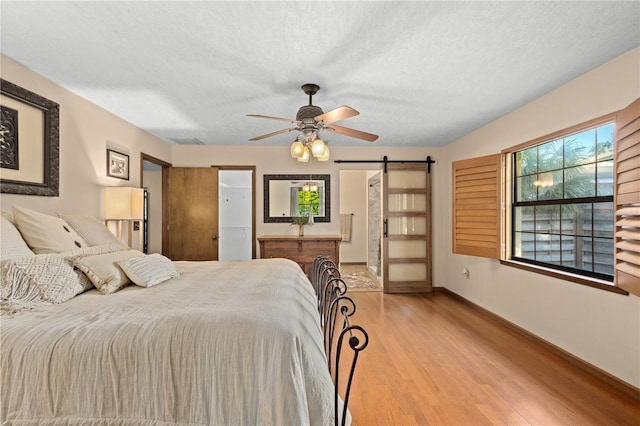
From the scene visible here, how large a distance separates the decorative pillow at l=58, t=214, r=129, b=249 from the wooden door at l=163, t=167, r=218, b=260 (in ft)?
7.53

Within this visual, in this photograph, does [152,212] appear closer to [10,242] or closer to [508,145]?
[10,242]

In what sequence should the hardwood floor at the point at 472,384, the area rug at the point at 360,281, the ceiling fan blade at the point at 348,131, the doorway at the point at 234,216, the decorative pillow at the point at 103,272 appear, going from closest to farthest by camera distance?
the decorative pillow at the point at 103,272 < the hardwood floor at the point at 472,384 < the ceiling fan blade at the point at 348,131 < the area rug at the point at 360,281 < the doorway at the point at 234,216

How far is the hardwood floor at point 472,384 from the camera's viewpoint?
6.61 feet

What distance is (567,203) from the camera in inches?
115

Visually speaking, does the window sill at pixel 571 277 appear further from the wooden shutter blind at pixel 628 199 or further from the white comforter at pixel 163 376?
the white comforter at pixel 163 376

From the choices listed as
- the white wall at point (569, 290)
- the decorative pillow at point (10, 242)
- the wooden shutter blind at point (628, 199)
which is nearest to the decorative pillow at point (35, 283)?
the decorative pillow at point (10, 242)

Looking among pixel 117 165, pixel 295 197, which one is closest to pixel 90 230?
pixel 117 165

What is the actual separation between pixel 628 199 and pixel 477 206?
6.53ft

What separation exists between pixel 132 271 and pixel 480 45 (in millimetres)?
2683

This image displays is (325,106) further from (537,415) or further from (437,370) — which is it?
(537,415)

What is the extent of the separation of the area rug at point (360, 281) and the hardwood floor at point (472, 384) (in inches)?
77.2

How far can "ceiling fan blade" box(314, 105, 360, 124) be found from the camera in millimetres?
2303

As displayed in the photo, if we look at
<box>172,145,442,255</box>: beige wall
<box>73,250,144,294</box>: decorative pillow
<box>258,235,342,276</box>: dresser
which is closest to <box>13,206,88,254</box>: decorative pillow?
<box>73,250,144,294</box>: decorative pillow

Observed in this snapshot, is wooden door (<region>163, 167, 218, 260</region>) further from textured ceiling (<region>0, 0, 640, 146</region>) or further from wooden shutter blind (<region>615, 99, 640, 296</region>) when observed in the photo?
wooden shutter blind (<region>615, 99, 640, 296</region>)
